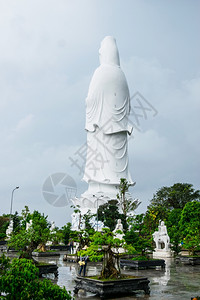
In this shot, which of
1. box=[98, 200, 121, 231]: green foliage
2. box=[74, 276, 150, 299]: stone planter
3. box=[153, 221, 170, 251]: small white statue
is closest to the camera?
box=[74, 276, 150, 299]: stone planter

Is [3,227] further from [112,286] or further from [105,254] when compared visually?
[112,286]

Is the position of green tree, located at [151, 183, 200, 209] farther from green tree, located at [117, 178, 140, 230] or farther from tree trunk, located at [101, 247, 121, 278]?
tree trunk, located at [101, 247, 121, 278]

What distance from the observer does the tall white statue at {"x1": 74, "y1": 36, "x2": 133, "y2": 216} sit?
37.1 meters

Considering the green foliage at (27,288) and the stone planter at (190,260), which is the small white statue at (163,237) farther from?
the green foliage at (27,288)

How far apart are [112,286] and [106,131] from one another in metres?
30.1

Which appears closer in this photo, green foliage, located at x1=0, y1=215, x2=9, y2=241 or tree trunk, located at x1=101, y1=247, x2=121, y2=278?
tree trunk, located at x1=101, y1=247, x2=121, y2=278

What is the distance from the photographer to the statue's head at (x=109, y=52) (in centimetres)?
3987

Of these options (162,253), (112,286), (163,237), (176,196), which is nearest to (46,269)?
(112,286)

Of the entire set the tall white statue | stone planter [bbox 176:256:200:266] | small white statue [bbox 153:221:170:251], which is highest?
the tall white statue

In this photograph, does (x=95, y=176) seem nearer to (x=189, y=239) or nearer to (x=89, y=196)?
(x=89, y=196)

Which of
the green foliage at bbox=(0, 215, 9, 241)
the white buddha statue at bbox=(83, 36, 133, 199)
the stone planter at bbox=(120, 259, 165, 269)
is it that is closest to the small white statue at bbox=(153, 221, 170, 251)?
the stone planter at bbox=(120, 259, 165, 269)

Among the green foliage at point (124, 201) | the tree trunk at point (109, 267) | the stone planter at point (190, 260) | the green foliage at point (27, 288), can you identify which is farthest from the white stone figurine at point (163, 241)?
the green foliage at point (27, 288)

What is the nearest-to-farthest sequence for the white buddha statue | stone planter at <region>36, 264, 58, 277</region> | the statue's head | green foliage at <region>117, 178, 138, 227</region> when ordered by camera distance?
1. stone planter at <region>36, 264, 58, 277</region>
2. green foliage at <region>117, 178, 138, 227</region>
3. the white buddha statue
4. the statue's head

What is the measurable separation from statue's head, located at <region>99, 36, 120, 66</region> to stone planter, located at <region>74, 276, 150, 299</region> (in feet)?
112
